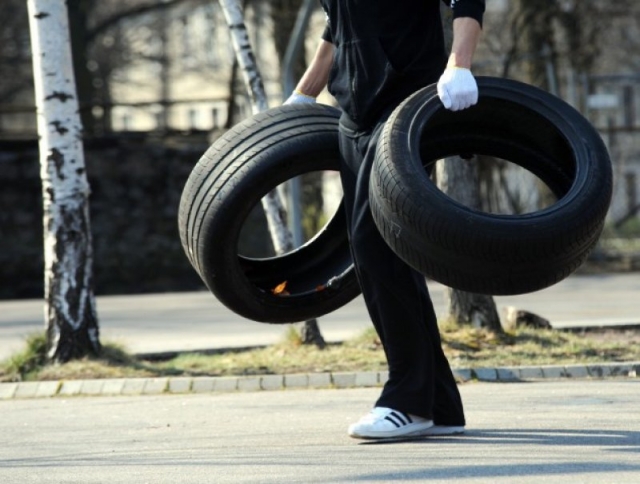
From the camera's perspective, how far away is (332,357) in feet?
30.5

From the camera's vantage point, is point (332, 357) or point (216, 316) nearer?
point (332, 357)

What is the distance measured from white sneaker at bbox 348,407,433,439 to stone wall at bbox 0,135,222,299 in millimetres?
13127

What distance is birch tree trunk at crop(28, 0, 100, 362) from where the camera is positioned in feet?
30.5

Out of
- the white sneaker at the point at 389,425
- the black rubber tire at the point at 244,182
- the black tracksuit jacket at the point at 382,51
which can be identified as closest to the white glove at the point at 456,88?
the black tracksuit jacket at the point at 382,51

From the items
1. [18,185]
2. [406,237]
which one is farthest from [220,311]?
[406,237]

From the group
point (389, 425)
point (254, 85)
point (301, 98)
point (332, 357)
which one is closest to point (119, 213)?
point (254, 85)

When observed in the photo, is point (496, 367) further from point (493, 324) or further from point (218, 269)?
point (218, 269)

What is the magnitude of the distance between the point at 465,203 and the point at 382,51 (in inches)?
171

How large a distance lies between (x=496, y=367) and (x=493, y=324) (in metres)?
1.20

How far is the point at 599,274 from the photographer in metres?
18.8

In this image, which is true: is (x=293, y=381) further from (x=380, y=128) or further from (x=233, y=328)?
(x=233, y=328)

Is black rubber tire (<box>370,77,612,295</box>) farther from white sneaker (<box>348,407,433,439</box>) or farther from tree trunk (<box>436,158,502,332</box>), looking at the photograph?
tree trunk (<box>436,158,502,332</box>)

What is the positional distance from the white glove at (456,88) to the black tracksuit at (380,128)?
0.30 m

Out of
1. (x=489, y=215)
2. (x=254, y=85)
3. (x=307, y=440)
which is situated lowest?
(x=307, y=440)
